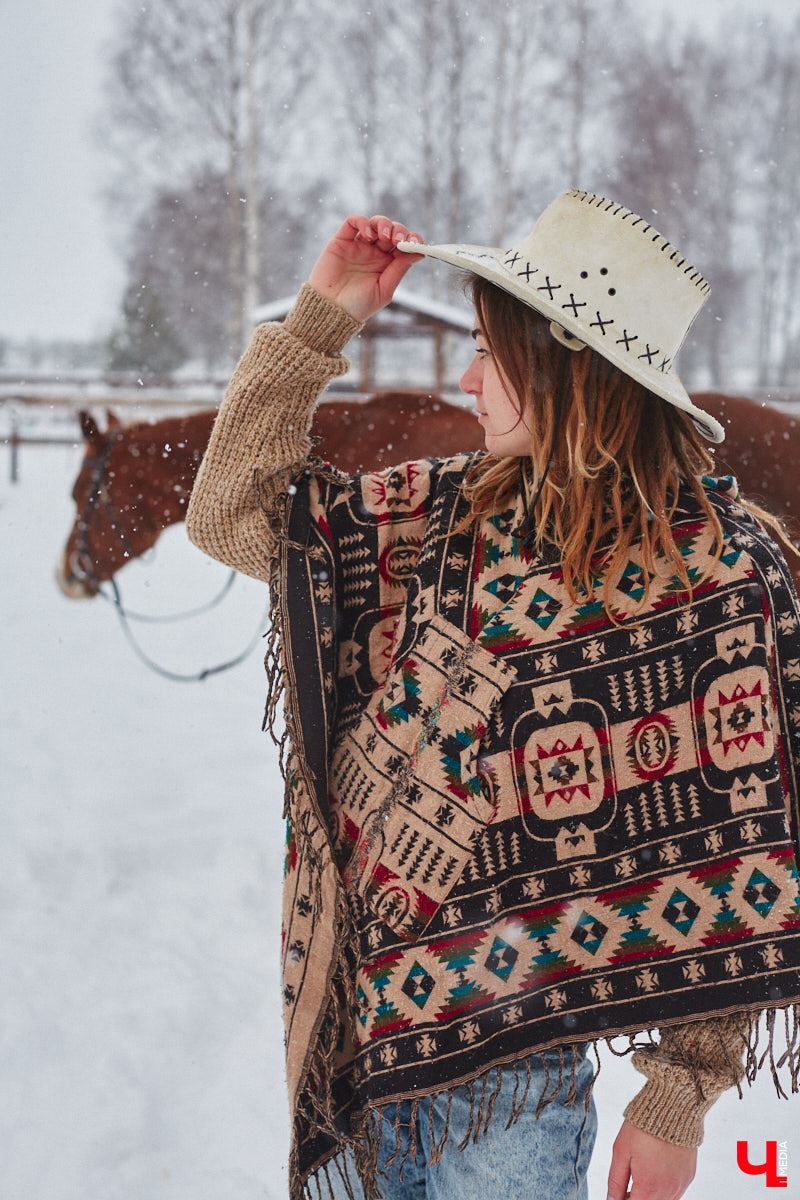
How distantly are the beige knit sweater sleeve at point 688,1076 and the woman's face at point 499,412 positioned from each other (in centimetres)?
73

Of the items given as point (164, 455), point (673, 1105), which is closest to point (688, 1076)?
point (673, 1105)

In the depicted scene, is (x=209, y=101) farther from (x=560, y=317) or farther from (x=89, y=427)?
(x=560, y=317)

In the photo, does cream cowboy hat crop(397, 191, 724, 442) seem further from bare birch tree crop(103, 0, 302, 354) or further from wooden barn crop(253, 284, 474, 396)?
bare birch tree crop(103, 0, 302, 354)

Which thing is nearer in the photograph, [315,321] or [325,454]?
[315,321]

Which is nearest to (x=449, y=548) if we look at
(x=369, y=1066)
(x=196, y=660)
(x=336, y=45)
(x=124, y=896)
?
(x=369, y=1066)

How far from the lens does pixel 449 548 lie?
1.17 m

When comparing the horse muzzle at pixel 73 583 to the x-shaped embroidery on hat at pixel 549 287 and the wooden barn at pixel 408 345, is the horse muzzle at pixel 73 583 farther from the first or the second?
the x-shaped embroidery on hat at pixel 549 287

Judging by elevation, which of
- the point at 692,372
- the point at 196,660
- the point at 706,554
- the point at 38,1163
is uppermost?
the point at 692,372

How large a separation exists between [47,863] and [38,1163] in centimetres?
133

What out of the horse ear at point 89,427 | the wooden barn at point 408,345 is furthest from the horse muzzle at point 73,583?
the wooden barn at point 408,345

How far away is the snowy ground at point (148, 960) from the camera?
2.14 metres

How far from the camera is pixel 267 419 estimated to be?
1.21 meters

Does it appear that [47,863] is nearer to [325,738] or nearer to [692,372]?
[325,738]

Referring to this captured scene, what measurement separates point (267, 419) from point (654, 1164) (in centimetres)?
105
